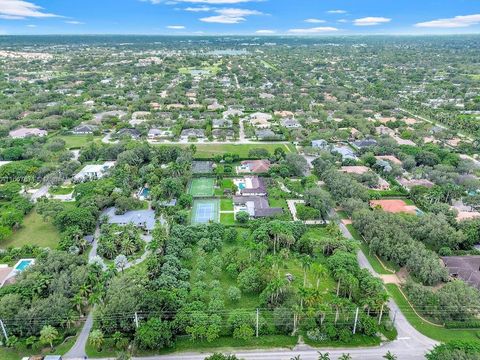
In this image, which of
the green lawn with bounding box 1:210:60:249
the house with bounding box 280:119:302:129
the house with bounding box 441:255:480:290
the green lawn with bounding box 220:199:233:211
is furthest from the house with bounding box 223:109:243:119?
the house with bounding box 441:255:480:290

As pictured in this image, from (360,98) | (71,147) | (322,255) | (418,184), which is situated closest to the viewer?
(322,255)

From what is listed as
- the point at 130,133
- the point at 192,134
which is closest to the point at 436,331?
the point at 192,134

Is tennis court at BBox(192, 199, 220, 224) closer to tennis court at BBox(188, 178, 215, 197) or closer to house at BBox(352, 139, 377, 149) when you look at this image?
tennis court at BBox(188, 178, 215, 197)

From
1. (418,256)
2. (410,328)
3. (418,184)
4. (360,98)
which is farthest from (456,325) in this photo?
(360,98)

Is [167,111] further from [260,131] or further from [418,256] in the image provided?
[418,256]

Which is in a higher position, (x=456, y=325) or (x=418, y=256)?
(x=418, y=256)

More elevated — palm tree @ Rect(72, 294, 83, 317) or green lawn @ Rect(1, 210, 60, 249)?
palm tree @ Rect(72, 294, 83, 317)

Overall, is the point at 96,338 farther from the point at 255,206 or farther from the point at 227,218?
the point at 255,206
